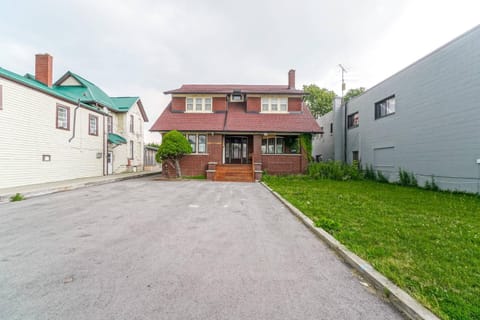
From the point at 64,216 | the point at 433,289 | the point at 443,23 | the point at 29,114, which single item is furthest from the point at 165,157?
the point at 443,23

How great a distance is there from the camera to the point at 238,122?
16.1 metres

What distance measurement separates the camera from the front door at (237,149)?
18281 millimetres

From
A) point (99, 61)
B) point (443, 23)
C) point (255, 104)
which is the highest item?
point (99, 61)

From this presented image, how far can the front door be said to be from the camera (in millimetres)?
18281

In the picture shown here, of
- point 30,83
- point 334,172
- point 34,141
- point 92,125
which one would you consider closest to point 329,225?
point 334,172

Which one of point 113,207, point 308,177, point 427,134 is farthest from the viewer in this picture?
point 308,177

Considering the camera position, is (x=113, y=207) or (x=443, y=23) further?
(x=443, y=23)

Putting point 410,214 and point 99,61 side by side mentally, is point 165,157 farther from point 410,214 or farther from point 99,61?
point 410,214

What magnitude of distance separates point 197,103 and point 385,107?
1386 cm

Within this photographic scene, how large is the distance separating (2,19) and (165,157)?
38.4 feet

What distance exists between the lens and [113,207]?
Result: 6602 millimetres

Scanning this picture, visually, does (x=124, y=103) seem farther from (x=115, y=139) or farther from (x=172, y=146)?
(x=172, y=146)

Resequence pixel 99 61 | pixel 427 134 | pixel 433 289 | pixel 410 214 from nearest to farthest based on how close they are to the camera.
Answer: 1. pixel 433 289
2. pixel 410 214
3. pixel 427 134
4. pixel 99 61

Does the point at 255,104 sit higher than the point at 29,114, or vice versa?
the point at 255,104
